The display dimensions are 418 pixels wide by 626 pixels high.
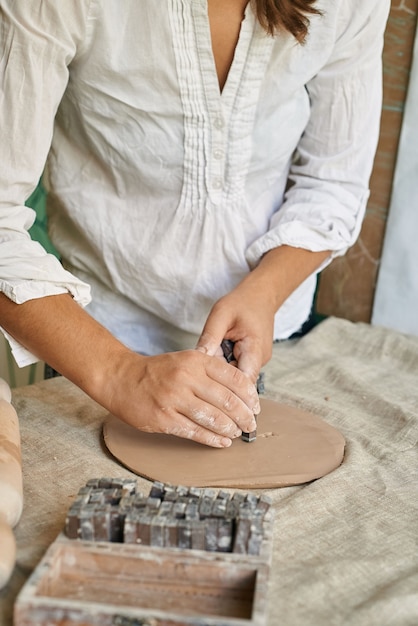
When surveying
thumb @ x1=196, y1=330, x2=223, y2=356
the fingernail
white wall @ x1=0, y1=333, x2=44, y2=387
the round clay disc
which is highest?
thumb @ x1=196, y1=330, x2=223, y2=356

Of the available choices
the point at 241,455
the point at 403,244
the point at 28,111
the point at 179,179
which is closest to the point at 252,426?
the point at 241,455

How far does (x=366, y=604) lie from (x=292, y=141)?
3.05ft

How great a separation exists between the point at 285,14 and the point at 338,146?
35cm

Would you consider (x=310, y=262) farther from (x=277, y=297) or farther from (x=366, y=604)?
(x=366, y=604)

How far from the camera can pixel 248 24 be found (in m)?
1.29

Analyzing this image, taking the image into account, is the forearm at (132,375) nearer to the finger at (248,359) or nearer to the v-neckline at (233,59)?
the finger at (248,359)

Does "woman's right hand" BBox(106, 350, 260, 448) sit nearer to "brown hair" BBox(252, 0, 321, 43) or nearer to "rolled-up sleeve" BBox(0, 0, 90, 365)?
"rolled-up sleeve" BBox(0, 0, 90, 365)

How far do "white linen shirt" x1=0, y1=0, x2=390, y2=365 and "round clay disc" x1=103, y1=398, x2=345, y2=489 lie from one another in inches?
9.1

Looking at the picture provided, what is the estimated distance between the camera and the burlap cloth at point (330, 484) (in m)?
0.83

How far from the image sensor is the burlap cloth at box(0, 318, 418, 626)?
83 centimetres

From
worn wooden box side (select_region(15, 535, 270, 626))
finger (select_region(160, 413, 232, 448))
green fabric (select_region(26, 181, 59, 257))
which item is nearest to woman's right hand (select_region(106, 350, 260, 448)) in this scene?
finger (select_region(160, 413, 232, 448))

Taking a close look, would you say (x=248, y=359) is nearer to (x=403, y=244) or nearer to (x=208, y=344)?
(x=208, y=344)

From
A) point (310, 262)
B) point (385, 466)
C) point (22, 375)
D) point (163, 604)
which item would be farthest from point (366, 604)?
point (22, 375)

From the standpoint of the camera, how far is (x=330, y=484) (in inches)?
42.9
